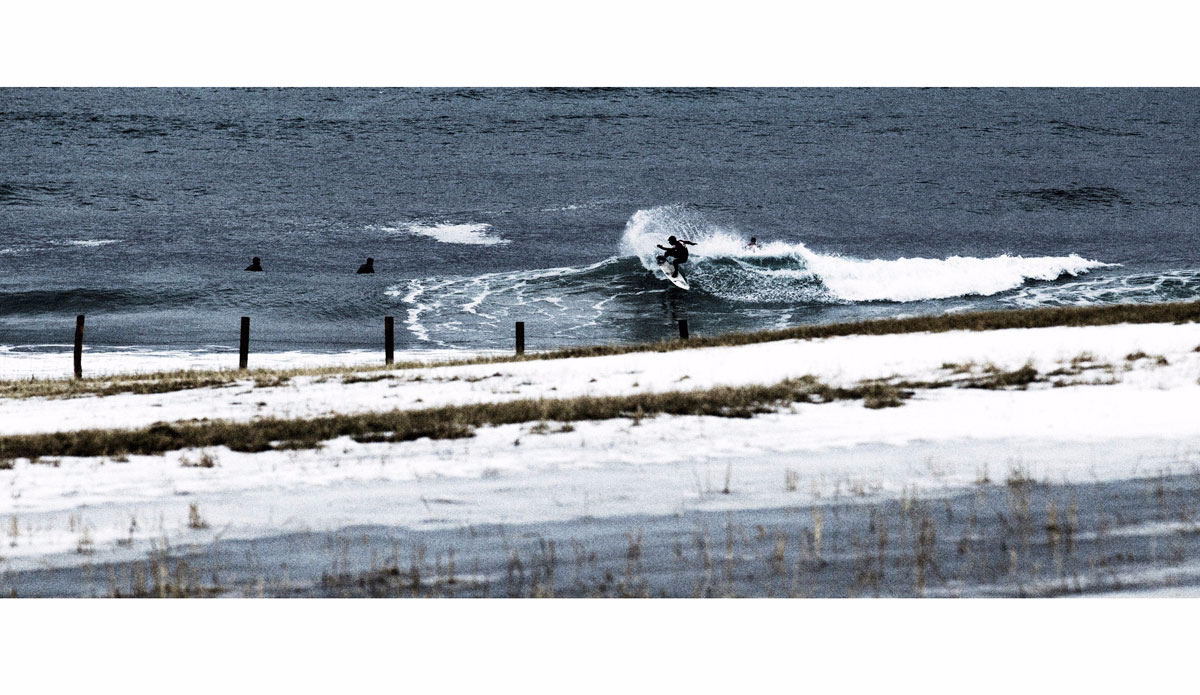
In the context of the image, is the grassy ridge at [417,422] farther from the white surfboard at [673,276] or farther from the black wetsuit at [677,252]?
the white surfboard at [673,276]

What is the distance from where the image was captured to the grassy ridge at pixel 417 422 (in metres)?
10.6

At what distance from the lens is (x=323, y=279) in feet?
142

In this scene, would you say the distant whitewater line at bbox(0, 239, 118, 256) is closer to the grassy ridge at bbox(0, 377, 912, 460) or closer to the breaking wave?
the breaking wave

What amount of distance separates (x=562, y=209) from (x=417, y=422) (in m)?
48.6

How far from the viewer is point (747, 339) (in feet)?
57.8

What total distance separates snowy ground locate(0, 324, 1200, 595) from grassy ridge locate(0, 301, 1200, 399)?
132 inches

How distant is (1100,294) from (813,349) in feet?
82.5

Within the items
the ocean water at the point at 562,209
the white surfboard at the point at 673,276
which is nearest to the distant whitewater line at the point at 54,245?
the ocean water at the point at 562,209

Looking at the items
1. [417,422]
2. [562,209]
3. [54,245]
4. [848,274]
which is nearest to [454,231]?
[562,209]

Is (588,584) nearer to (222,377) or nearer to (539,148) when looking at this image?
(222,377)

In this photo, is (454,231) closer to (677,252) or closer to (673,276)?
(673,276)

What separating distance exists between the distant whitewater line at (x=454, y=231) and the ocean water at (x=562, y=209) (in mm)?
242

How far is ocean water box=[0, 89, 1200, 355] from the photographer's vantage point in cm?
→ 3750

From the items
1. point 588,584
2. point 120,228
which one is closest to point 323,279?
point 120,228
